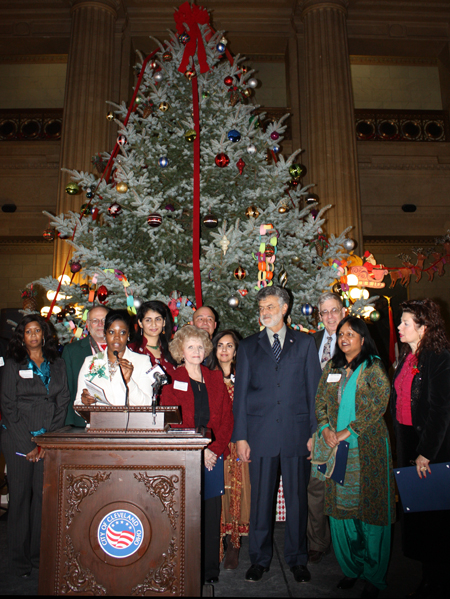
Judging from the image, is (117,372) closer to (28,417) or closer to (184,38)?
(28,417)

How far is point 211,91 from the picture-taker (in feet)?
17.5

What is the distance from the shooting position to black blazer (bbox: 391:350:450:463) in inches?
105

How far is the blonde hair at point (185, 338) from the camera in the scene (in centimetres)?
304

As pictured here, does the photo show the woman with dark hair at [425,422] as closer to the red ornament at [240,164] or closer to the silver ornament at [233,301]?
the silver ornament at [233,301]

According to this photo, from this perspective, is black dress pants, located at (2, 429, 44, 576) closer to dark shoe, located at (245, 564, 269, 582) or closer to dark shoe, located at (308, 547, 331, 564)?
dark shoe, located at (245, 564, 269, 582)

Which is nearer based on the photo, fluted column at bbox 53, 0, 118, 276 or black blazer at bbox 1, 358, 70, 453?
black blazer at bbox 1, 358, 70, 453

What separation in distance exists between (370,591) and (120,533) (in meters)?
1.61

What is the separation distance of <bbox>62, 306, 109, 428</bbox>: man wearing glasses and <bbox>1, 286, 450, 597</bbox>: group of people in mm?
154

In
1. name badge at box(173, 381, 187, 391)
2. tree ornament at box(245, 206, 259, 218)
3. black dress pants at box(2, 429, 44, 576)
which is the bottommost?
black dress pants at box(2, 429, 44, 576)

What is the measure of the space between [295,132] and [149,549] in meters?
9.42

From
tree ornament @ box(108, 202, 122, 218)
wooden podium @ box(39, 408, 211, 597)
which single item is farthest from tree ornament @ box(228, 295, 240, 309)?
wooden podium @ box(39, 408, 211, 597)

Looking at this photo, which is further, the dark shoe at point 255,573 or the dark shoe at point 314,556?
the dark shoe at point 314,556

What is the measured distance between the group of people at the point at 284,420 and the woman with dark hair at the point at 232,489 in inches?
0.4

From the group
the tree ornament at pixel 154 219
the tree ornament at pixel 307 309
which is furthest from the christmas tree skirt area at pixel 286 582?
the tree ornament at pixel 154 219
